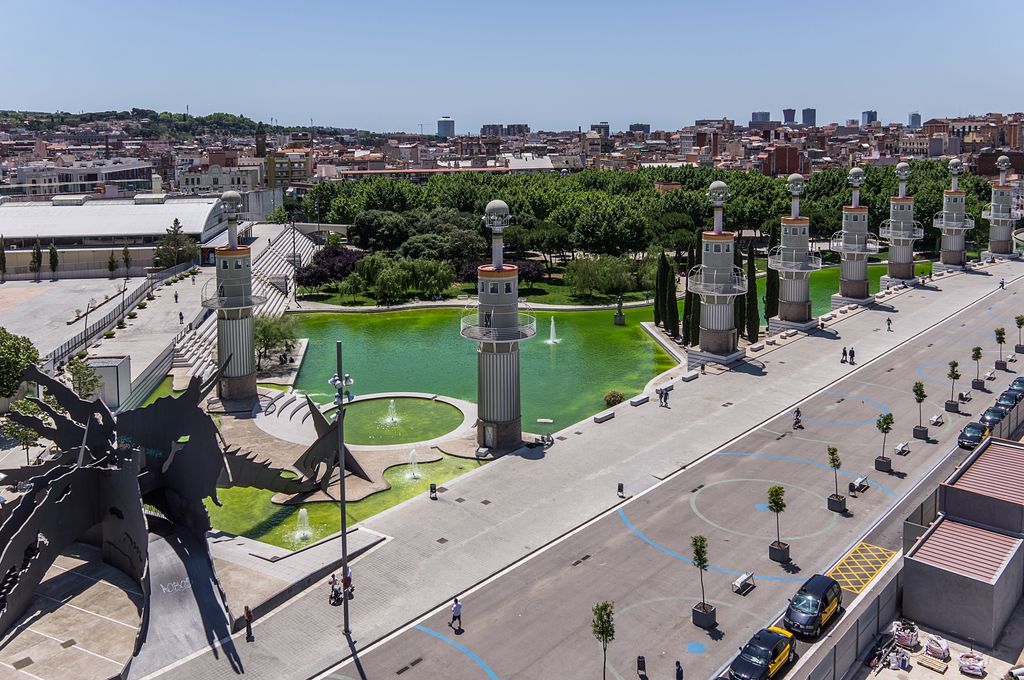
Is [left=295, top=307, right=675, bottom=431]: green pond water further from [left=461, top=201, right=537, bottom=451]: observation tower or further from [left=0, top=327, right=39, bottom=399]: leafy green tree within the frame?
[left=0, top=327, right=39, bottom=399]: leafy green tree

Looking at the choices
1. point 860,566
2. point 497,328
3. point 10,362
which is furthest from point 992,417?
point 10,362

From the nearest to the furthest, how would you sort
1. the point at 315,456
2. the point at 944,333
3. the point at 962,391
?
the point at 315,456
the point at 962,391
the point at 944,333

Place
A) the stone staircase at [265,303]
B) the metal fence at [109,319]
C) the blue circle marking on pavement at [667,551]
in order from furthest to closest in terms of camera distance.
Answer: the stone staircase at [265,303] → the metal fence at [109,319] → the blue circle marking on pavement at [667,551]

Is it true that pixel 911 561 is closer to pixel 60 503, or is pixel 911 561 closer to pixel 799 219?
pixel 60 503

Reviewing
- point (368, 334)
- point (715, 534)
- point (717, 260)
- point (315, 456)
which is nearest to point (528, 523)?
point (715, 534)

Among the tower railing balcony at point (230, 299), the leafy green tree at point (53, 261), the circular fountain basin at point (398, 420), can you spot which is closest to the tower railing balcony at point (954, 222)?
the circular fountain basin at point (398, 420)

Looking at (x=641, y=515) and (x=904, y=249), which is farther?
(x=904, y=249)

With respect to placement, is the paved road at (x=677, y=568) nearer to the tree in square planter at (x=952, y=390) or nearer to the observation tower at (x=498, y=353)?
the tree in square planter at (x=952, y=390)
